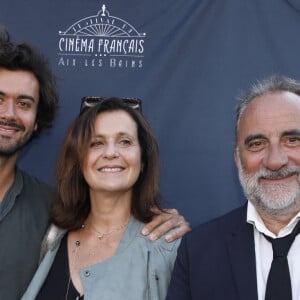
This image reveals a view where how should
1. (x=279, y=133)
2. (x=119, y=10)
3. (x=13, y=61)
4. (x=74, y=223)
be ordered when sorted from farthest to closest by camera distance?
1. (x=119, y=10)
2. (x=13, y=61)
3. (x=74, y=223)
4. (x=279, y=133)

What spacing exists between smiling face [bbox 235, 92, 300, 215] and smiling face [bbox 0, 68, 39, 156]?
1.05m

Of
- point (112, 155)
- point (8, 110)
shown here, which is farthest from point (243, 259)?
point (8, 110)

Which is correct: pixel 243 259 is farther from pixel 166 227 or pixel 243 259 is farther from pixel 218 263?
pixel 166 227

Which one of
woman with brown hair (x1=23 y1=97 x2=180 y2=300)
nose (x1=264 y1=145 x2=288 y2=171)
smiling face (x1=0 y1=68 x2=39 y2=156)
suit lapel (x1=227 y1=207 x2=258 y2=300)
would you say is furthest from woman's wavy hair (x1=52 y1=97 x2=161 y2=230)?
nose (x1=264 y1=145 x2=288 y2=171)

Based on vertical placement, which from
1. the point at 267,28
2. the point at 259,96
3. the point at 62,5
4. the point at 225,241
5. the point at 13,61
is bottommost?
the point at 225,241

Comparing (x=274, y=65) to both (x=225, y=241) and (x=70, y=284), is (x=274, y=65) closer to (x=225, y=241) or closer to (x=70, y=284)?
(x=225, y=241)

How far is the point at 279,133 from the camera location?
208 centimetres

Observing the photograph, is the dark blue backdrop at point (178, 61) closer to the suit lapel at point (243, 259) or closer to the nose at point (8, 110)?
the nose at point (8, 110)

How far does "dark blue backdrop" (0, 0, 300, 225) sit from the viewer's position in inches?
119

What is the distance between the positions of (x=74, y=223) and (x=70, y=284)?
332 mm

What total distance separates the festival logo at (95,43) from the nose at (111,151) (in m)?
0.81

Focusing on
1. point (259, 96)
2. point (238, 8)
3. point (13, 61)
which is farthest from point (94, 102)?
point (238, 8)

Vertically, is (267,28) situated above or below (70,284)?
above

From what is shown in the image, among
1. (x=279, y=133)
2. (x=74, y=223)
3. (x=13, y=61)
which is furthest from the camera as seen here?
(x=13, y=61)
